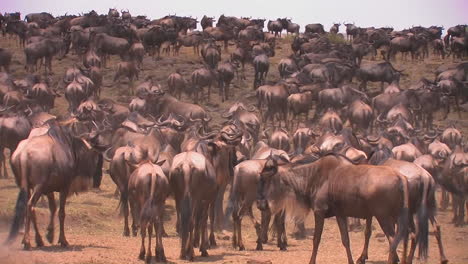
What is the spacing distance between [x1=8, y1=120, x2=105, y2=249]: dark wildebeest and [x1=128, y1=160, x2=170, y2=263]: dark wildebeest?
1.23m

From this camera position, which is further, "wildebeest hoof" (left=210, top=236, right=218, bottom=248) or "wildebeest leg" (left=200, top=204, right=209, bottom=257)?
"wildebeest hoof" (left=210, top=236, right=218, bottom=248)

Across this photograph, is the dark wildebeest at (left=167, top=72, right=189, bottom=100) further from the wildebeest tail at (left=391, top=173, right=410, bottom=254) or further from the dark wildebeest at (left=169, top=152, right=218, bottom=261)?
the wildebeest tail at (left=391, top=173, right=410, bottom=254)

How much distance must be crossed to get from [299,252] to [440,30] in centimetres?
4208

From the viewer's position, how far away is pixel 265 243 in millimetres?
13227

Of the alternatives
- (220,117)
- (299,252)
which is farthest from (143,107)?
(299,252)

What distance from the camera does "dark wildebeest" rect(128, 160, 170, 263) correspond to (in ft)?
32.7

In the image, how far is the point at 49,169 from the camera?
1052 centimetres

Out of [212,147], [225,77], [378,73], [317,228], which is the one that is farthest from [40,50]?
[317,228]

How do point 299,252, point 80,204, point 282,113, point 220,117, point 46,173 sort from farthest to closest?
point 282,113 < point 220,117 < point 80,204 < point 299,252 < point 46,173

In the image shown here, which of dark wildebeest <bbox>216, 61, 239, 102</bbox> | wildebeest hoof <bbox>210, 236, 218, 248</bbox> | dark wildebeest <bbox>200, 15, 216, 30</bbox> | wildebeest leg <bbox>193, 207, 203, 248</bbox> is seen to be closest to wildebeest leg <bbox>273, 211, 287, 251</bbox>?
wildebeest hoof <bbox>210, 236, 218, 248</bbox>

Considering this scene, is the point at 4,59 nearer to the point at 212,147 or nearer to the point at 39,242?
the point at 212,147

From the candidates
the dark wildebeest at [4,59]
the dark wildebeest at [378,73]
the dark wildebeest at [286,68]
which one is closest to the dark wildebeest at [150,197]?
the dark wildebeest at [4,59]

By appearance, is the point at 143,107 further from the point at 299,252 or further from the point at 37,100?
the point at 299,252

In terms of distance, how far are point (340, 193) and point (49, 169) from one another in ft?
13.8
